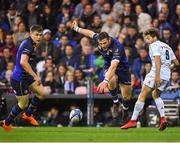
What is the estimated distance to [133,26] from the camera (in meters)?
19.4

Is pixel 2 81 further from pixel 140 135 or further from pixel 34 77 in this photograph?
pixel 140 135

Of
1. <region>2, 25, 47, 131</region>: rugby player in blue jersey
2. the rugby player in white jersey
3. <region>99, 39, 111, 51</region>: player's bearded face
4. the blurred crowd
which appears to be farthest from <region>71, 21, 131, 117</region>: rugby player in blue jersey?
the blurred crowd

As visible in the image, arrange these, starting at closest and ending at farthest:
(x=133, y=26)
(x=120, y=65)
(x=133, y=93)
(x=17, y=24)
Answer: (x=120, y=65)
(x=133, y=93)
(x=133, y=26)
(x=17, y=24)

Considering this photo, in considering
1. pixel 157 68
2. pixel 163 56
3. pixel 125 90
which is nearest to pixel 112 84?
pixel 125 90

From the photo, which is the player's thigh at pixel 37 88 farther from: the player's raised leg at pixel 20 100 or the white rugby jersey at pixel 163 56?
the white rugby jersey at pixel 163 56

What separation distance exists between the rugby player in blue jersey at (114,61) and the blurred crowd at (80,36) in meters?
2.09

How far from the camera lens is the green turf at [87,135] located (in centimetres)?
1266

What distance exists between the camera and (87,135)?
1353 centimetres

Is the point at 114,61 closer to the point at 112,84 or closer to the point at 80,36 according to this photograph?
the point at 112,84

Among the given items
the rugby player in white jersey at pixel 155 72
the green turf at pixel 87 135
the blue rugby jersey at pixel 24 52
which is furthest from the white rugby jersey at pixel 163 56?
the blue rugby jersey at pixel 24 52

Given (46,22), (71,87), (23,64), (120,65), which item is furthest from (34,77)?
(46,22)

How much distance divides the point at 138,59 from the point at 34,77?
5.18 metres

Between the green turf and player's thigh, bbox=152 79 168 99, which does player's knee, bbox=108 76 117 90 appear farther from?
player's thigh, bbox=152 79 168 99

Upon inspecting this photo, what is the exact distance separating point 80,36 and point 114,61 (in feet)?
20.7
